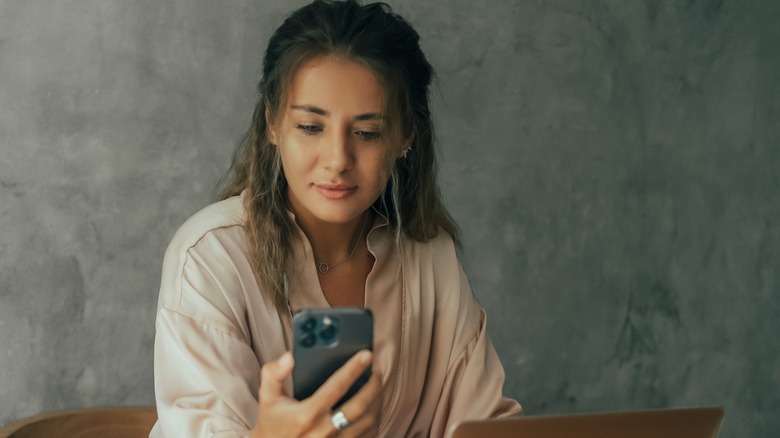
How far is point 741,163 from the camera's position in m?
2.87

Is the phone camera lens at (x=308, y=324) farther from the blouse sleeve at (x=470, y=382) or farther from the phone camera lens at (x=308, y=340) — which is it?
the blouse sleeve at (x=470, y=382)

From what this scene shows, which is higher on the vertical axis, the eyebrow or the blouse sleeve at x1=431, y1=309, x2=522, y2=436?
the eyebrow

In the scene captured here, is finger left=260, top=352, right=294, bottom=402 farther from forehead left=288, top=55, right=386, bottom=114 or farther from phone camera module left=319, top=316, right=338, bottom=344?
forehead left=288, top=55, right=386, bottom=114

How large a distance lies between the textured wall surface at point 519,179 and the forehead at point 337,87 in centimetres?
69

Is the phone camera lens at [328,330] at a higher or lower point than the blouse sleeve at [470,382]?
higher

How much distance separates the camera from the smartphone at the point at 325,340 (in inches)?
43.2

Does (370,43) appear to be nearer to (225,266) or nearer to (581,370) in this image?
(225,266)

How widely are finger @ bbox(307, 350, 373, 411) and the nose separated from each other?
0.51 meters

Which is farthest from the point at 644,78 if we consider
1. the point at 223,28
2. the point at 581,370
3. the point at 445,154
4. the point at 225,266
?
the point at 225,266

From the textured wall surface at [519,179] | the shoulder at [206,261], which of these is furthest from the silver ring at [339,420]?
the textured wall surface at [519,179]

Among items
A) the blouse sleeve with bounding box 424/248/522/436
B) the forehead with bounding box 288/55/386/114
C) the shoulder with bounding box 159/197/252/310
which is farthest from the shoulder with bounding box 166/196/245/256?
the blouse sleeve with bounding box 424/248/522/436

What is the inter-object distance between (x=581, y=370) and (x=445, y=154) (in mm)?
732

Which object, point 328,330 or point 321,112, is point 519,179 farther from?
point 328,330

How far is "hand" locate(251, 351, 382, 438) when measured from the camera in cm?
108
